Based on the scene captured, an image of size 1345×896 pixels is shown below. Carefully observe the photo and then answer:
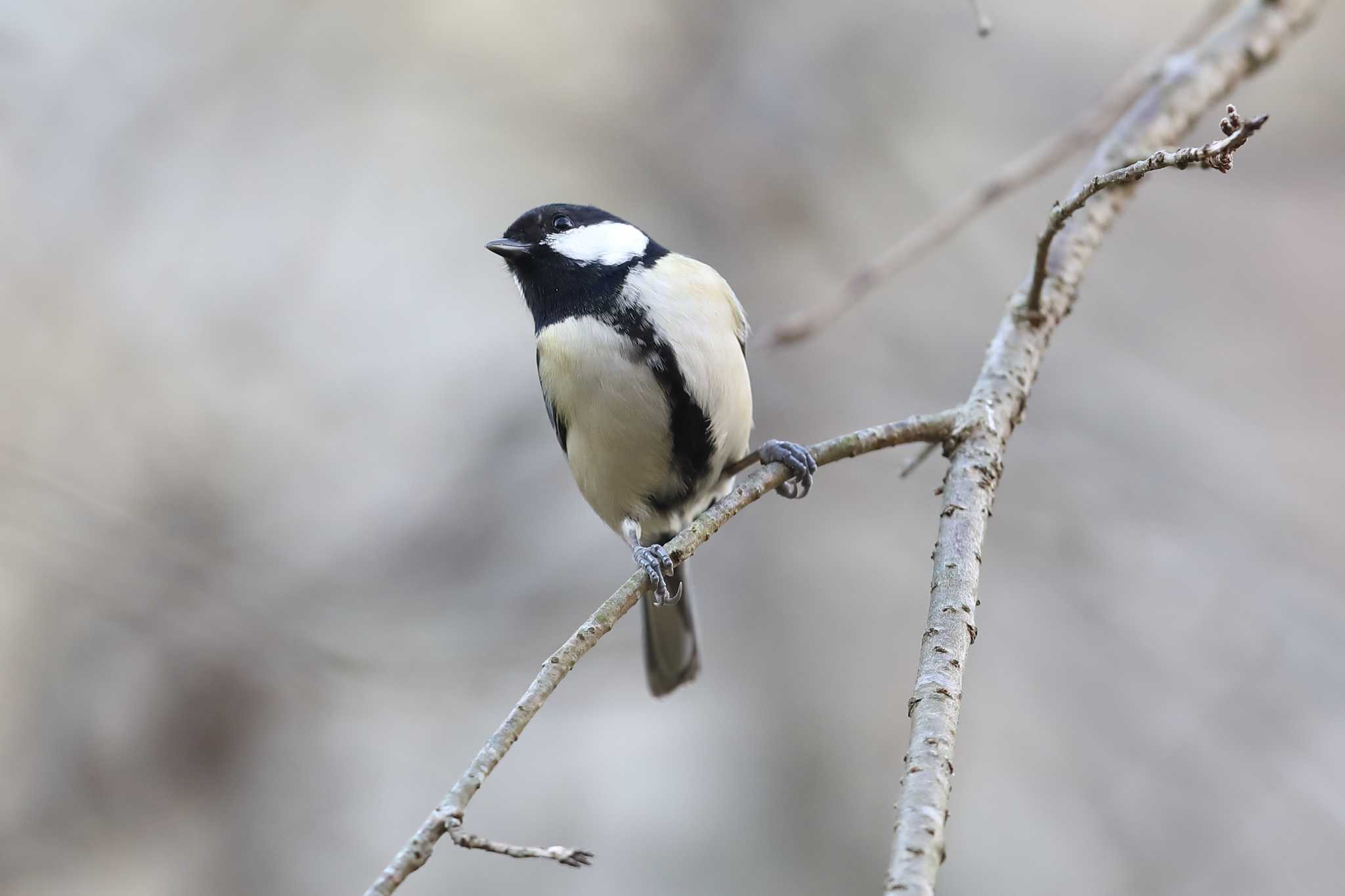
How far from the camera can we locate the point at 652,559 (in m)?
2.14

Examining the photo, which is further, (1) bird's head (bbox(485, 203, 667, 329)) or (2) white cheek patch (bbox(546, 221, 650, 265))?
(2) white cheek patch (bbox(546, 221, 650, 265))

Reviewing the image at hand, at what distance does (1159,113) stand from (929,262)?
1904mm

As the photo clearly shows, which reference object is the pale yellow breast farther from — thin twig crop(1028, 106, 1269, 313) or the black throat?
thin twig crop(1028, 106, 1269, 313)

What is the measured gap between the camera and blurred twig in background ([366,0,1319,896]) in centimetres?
127

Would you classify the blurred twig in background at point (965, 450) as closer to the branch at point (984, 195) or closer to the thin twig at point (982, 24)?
the branch at point (984, 195)

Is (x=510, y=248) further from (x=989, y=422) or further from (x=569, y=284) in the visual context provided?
(x=989, y=422)

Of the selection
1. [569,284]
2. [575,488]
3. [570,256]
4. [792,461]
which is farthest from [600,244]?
[575,488]

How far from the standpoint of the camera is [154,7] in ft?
16.0

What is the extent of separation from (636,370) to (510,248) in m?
0.56

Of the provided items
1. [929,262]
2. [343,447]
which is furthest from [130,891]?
[929,262]

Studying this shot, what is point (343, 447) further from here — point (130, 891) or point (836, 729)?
point (836, 729)

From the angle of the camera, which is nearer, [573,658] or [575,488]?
[573,658]

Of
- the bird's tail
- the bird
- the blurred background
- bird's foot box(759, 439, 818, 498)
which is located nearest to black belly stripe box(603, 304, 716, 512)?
the bird

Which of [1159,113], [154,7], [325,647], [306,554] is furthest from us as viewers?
[154,7]
